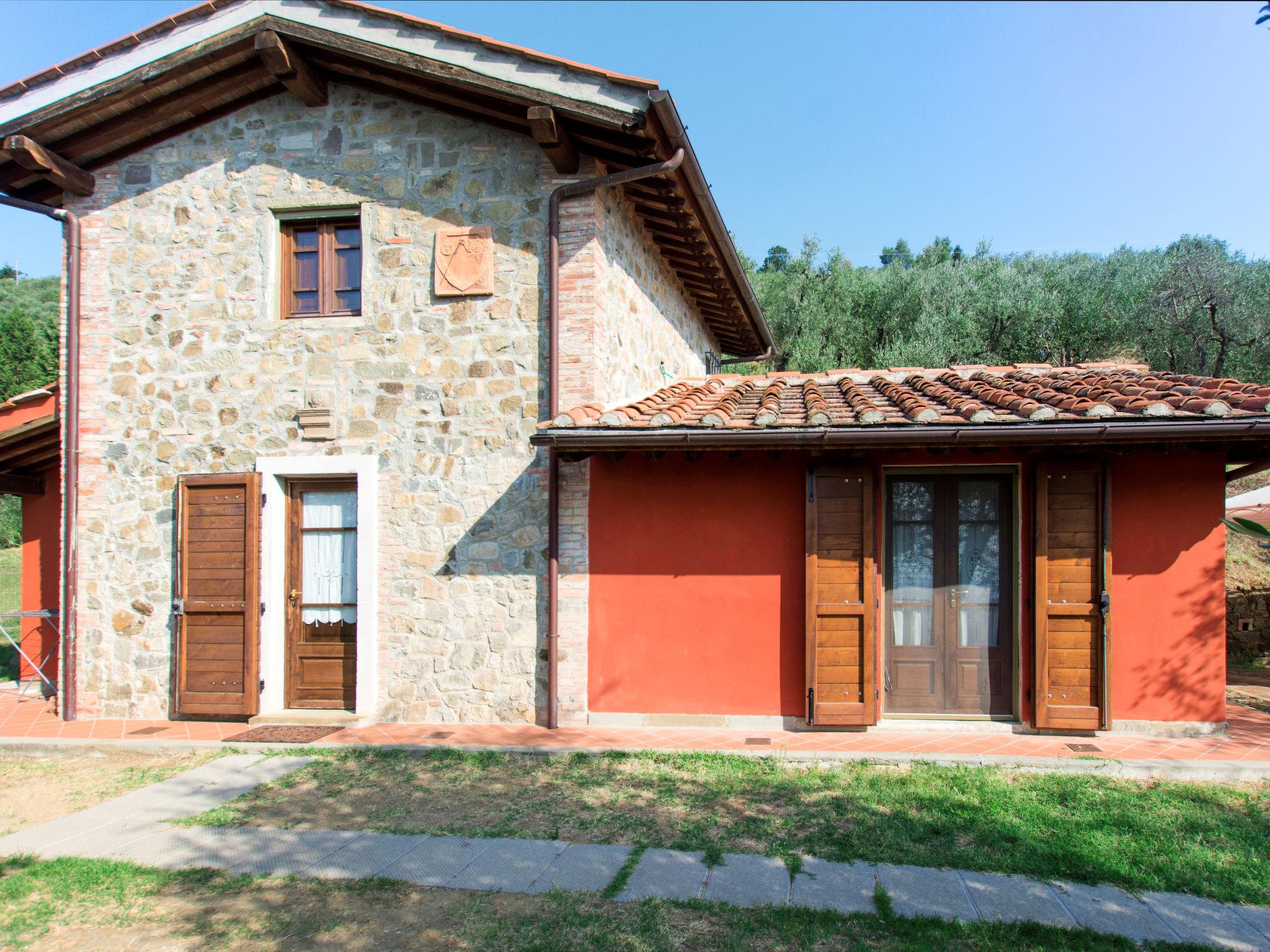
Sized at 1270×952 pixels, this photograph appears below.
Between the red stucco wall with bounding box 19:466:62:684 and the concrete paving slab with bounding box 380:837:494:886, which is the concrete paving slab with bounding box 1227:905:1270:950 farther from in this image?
the red stucco wall with bounding box 19:466:62:684

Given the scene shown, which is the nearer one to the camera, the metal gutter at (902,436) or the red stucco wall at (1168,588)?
the metal gutter at (902,436)

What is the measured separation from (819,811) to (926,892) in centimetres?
118

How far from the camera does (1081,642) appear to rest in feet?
21.7

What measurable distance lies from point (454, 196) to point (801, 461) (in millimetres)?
3856

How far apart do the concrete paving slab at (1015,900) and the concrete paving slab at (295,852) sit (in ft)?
10.9

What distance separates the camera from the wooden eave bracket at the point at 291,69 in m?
7.30

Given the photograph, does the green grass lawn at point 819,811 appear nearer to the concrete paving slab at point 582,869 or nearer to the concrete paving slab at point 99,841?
the concrete paving slab at point 582,869

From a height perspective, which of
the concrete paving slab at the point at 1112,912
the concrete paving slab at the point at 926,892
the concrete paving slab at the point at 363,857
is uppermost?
the concrete paving slab at the point at 1112,912

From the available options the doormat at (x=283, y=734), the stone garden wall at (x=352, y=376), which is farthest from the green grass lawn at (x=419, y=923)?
the stone garden wall at (x=352, y=376)

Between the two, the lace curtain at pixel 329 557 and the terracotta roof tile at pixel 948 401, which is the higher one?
the terracotta roof tile at pixel 948 401

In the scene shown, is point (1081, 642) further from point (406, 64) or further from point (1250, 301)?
point (1250, 301)

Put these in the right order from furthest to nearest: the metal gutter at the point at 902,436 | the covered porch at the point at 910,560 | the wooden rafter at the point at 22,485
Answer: the wooden rafter at the point at 22,485 → the covered porch at the point at 910,560 → the metal gutter at the point at 902,436

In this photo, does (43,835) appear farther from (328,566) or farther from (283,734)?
(328,566)

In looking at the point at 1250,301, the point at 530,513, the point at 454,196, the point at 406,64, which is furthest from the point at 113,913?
the point at 1250,301
